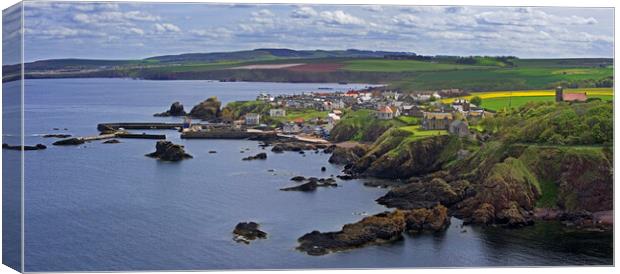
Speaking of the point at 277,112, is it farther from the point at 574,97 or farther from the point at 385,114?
the point at 574,97

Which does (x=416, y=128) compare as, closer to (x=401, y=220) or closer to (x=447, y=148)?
(x=447, y=148)

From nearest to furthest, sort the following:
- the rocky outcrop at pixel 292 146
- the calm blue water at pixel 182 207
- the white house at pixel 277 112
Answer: the calm blue water at pixel 182 207, the rocky outcrop at pixel 292 146, the white house at pixel 277 112

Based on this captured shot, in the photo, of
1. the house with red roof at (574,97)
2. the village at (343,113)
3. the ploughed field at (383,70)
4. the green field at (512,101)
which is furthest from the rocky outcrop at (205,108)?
the house with red roof at (574,97)

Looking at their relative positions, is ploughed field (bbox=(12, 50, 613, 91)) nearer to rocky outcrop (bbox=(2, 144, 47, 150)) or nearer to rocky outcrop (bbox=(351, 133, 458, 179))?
rocky outcrop (bbox=(351, 133, 458, 179))

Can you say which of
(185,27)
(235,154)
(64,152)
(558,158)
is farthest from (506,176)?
(64,152)

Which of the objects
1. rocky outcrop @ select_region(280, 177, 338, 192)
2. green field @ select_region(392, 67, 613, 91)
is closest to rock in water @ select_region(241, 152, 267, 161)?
rocky outcrop @ select_region(280, 177, 338, 192)

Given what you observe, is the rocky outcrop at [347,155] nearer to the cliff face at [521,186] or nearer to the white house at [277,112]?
the cliff face at [521,186]
